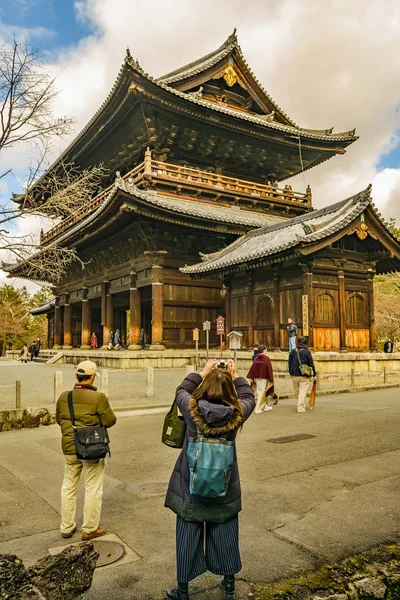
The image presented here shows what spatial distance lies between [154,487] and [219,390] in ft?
10.4

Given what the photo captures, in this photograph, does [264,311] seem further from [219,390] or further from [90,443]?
[219,390]

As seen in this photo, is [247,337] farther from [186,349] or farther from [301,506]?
[301,506]

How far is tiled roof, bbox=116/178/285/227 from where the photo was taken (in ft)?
63.2

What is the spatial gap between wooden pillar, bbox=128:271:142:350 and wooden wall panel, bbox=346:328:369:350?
9738mm

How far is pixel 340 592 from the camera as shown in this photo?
3.33 metres

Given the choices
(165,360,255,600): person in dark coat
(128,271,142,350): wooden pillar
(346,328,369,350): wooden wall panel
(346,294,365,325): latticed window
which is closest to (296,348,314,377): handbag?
(346,328,369,350): wooden wall panel

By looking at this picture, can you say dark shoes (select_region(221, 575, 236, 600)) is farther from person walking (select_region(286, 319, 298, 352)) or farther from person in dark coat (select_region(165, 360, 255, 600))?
person walking (select_region(286, 319, 298, 352))

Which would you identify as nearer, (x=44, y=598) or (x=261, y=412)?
(x=44, y=598)

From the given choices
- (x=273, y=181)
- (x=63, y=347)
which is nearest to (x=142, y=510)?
(x=273, y=181)

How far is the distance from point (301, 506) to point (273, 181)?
26.0 meters

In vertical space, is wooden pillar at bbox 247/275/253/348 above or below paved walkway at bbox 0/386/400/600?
above

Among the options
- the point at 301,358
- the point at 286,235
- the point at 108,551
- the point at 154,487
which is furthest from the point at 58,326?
the point at 108,551

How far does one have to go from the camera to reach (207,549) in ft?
10.7

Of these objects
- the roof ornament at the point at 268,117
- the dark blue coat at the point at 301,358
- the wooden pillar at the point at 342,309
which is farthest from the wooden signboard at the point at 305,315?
the roof ornament at the point at 268,117
